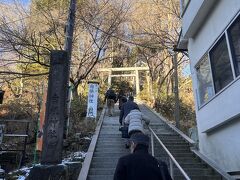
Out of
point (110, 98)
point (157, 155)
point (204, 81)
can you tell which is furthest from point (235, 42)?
point (110, 98)

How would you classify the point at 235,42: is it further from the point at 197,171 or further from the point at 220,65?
the point at 197,171

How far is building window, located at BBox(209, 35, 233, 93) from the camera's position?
8305 millimetres

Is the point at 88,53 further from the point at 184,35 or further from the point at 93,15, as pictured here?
the point at 184,35

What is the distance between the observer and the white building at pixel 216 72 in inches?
306

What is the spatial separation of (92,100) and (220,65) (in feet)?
31.6

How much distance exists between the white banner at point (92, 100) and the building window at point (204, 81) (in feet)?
24.7

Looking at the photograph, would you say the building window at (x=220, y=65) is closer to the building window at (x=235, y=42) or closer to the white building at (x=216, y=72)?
the white building at (x=216, y=72)

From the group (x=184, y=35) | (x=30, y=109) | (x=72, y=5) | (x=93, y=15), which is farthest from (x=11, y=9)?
(x=184, y=35)

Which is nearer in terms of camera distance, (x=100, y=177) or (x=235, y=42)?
(x=235, y=42)

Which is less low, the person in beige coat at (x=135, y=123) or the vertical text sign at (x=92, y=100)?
the vertical text sign at (x=92, y=100)

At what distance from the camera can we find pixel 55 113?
787 centimetres

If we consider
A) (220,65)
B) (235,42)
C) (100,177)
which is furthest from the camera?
(220,65)

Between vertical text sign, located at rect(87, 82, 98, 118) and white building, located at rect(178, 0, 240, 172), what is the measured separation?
714cm

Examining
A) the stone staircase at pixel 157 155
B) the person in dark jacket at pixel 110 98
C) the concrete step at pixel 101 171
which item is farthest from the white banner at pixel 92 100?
the concrete step at pixel 101 171
